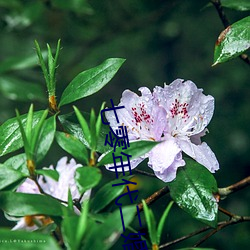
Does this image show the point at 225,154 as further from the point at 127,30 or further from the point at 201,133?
the point at 201,133

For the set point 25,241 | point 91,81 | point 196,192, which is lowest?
point 196,192

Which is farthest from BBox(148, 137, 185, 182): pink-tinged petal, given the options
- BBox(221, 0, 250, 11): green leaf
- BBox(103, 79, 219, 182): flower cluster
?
BBox(221, 0, 250, 11): green leaf

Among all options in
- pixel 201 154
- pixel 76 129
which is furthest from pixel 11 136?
pixel 201 154

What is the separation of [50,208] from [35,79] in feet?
6.35

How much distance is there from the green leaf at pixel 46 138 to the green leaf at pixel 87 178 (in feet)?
0.34

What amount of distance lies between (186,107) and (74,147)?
0.97ft

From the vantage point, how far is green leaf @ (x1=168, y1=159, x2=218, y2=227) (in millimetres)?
1114

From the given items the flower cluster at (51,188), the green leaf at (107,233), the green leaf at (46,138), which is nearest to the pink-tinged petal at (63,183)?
the flower cluster at (51,188)

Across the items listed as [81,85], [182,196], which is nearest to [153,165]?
[182,196]

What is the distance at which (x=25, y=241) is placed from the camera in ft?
2.53

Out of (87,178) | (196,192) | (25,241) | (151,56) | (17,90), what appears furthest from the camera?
(151,56)

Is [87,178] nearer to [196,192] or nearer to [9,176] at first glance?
[9,176]

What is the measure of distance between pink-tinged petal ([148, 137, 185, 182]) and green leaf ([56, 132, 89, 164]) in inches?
6.9

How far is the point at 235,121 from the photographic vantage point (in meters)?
3.04
